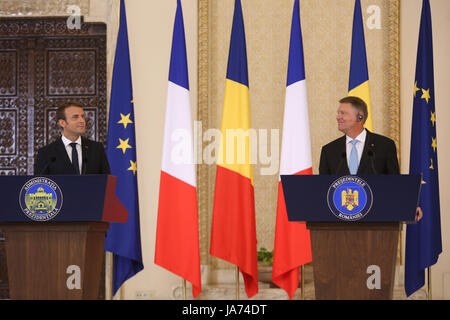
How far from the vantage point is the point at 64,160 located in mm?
4227

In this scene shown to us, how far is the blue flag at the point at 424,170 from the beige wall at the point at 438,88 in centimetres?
56

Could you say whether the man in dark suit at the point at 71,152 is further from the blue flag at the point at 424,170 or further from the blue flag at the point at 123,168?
the blue flag at the point at 424,170

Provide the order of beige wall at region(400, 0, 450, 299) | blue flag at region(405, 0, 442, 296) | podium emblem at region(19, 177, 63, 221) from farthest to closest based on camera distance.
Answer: beige wall at region(400, 0, 450, 299), blue flag at region(405, 0, 442, 296), podium emblem at region(19, 177, 63, 221)

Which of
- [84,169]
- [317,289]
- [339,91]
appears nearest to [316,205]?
[317,289]

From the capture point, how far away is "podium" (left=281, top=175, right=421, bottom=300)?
3.53 meters

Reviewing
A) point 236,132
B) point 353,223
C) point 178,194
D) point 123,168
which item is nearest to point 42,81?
point 123,168

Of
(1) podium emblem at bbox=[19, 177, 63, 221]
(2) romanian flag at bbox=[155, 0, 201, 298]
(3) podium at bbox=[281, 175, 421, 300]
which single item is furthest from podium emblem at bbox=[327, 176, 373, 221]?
(2) romanian flag at bbox=[155, 0, 201, 298]

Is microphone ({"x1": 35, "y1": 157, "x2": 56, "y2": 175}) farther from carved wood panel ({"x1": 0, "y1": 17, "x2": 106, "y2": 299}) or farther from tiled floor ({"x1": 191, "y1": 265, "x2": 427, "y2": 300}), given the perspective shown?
carved wood panel ({"x1": 0, "y1": 17, "x2": 106, "y2": 299})

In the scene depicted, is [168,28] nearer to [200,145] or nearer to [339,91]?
[200,145]

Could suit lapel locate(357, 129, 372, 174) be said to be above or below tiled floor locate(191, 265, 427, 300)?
above

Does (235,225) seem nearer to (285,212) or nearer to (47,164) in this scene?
(285,212)

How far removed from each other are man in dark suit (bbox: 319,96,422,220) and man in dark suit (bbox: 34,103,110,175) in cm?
151

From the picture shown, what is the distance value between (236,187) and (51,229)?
2180 mm

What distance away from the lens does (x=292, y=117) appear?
17.9 ft
